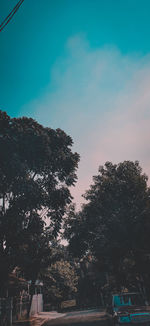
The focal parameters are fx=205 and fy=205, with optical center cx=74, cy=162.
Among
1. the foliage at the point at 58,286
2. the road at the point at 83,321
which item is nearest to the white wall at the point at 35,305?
the foliage at the point at 58,286

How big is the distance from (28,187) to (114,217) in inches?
442

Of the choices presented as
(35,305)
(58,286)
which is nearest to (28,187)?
(35,305)

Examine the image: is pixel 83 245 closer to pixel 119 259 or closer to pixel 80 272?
pixel 119 259

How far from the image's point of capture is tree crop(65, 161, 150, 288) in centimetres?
2231

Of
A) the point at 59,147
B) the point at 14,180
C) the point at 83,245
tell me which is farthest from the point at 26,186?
the point at 83,245

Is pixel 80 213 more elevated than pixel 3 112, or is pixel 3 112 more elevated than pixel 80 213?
pixel 3 112

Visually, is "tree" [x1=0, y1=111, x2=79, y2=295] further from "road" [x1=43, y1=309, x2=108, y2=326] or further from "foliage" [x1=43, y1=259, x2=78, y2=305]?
"foliage" [x1=43, y1=259, x2=78, y2=305]

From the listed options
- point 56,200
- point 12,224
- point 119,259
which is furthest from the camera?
point 119,259

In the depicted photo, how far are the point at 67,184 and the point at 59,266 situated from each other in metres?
28.9

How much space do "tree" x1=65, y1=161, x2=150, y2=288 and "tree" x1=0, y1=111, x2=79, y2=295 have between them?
20.4 feet

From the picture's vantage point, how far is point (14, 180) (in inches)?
651

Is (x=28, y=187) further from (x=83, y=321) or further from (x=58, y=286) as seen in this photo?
(x=58, y=286)

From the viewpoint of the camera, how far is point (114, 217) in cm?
2284

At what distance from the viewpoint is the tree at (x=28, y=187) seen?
15859 millimetres
